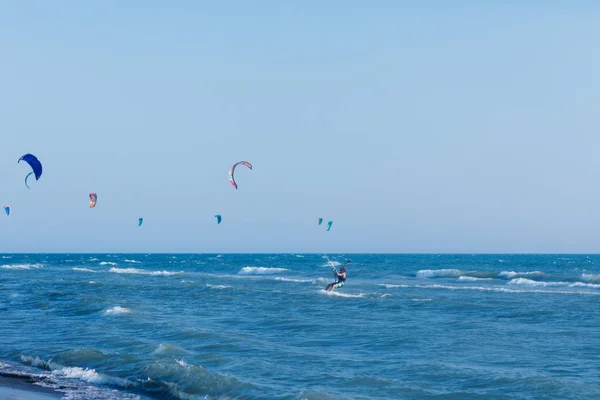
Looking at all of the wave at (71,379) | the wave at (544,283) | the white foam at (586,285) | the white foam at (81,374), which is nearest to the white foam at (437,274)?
the wave at (544,283)

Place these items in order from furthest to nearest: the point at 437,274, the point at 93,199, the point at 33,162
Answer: the point at 437,274
the point at 93,199
the point at 33,162

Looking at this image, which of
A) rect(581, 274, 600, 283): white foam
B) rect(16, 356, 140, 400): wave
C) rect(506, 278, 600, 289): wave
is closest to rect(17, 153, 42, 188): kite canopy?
rect(16, 356, 140, 400): wave

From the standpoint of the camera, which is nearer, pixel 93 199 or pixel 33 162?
pixel 33 162

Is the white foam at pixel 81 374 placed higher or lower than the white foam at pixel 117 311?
lower

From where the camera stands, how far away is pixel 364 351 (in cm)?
1636

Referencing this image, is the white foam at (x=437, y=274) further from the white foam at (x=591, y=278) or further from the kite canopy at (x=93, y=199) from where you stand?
the kite canopy at (x=93, y=199)

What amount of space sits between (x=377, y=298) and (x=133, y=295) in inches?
457

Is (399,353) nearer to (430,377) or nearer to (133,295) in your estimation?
(430,377)

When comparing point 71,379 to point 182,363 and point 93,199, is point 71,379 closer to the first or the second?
point 182,363

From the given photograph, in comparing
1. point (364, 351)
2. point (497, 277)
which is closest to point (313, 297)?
point (364, 351)

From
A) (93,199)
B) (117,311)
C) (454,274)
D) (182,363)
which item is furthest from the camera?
(454,274)

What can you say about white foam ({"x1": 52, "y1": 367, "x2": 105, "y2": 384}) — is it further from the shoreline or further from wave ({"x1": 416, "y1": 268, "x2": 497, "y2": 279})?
wave ({"x1": 416, "y1": 268, "x2": 497, "y2": 279})

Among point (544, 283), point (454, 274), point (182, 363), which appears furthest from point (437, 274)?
point (182, 363)

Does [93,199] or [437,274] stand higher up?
[93,199]
